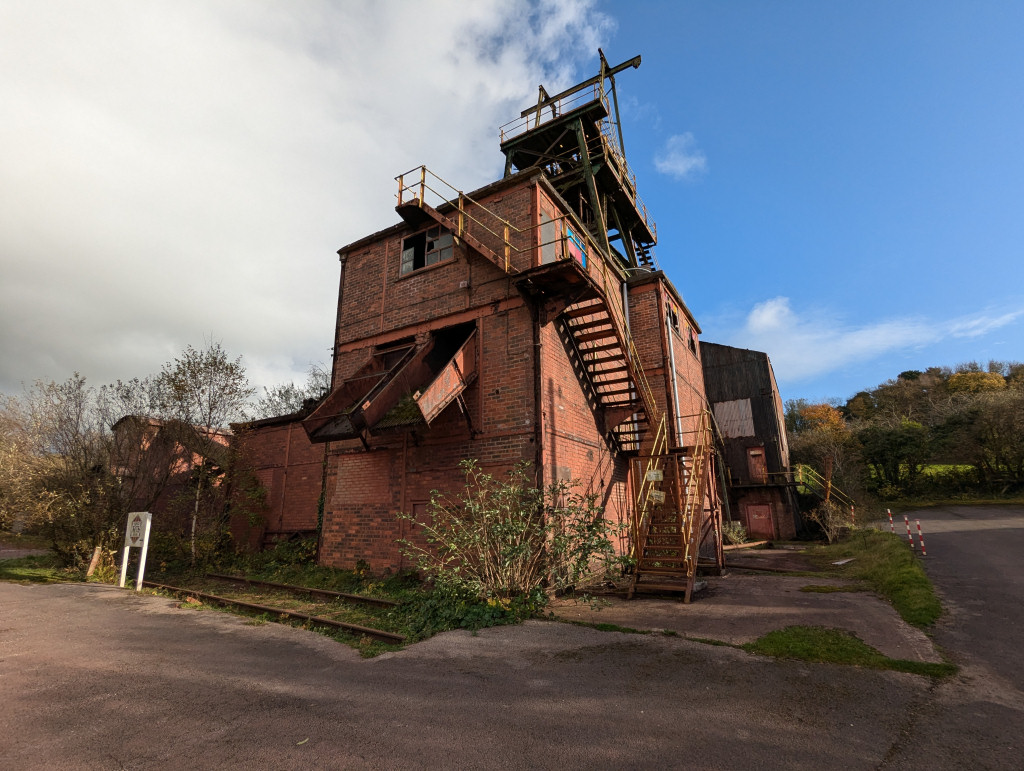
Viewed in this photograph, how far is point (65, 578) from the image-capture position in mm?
11289

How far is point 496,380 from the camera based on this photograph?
9.55 meters

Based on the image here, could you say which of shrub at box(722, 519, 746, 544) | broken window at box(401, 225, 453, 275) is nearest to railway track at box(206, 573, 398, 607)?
broken window at box(401, 225, 453, 275)

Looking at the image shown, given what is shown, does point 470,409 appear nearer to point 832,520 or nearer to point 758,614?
point 758,614

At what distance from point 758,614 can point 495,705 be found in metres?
4.51

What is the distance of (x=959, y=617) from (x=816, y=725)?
455cm

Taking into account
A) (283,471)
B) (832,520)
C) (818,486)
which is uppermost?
(283,471)

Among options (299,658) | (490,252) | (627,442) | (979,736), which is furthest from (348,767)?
(627,442)

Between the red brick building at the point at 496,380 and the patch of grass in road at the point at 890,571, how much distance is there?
287cm

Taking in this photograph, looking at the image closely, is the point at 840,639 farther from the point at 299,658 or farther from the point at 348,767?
the point at 299,658

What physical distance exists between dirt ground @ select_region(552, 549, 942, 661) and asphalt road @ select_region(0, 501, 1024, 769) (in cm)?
50

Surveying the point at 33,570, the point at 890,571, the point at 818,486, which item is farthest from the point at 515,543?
the point at 818,486

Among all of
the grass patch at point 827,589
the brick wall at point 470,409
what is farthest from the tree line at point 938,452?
the brick wall at point 470,409

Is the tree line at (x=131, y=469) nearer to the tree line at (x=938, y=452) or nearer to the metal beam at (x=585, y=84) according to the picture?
the metal beam at (x=585, y=84)

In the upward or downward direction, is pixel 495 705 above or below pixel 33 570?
below
